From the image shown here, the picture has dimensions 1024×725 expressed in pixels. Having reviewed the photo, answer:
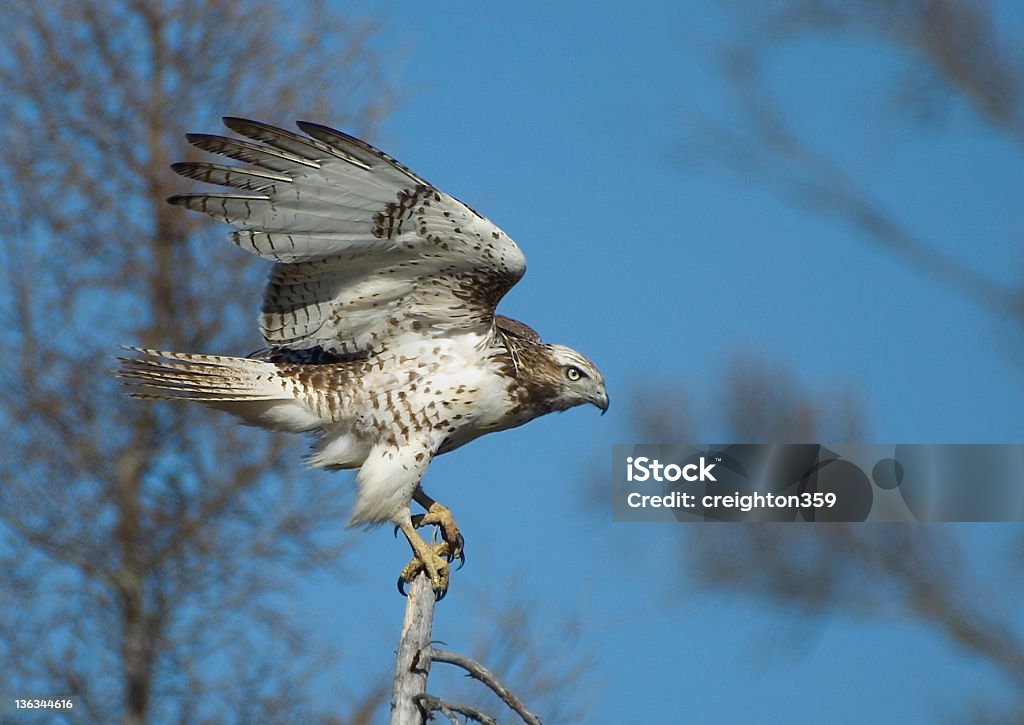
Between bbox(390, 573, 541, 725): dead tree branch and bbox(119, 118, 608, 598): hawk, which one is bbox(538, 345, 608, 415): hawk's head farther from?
bbox(390, 573, 541, 725): dead tree branch

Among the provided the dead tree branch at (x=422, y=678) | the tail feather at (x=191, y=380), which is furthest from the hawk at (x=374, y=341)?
the dead tree branch at (x=422, y=678)

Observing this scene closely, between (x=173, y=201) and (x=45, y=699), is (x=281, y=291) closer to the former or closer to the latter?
(x=173, y=201)

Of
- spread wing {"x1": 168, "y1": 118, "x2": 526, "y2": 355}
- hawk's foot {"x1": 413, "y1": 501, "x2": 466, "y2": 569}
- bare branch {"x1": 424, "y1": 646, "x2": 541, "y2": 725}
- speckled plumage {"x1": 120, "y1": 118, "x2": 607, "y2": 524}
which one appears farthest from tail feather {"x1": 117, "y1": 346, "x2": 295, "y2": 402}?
bare branch {"x1": 424, "y1": 646, "x2": 541, "y2": 725}

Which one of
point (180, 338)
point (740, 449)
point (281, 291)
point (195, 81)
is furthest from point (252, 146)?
point (195, 81)

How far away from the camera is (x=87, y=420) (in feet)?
33.1

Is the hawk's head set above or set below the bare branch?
above

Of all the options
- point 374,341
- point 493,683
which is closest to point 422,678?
point 493,683

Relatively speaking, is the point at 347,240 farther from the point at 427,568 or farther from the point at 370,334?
the point at 427,568

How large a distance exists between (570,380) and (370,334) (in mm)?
692

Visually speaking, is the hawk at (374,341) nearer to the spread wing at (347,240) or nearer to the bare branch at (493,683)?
the spread wing at (347,240)

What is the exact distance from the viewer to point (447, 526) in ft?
15.8

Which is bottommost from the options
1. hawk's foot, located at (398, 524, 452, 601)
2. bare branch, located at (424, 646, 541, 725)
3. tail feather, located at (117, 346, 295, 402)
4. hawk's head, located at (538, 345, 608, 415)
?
bare branch, located at (424, 646, 541, 725)

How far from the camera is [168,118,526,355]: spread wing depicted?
14.4 feet

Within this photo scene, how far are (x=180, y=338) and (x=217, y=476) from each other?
3.23 ft
